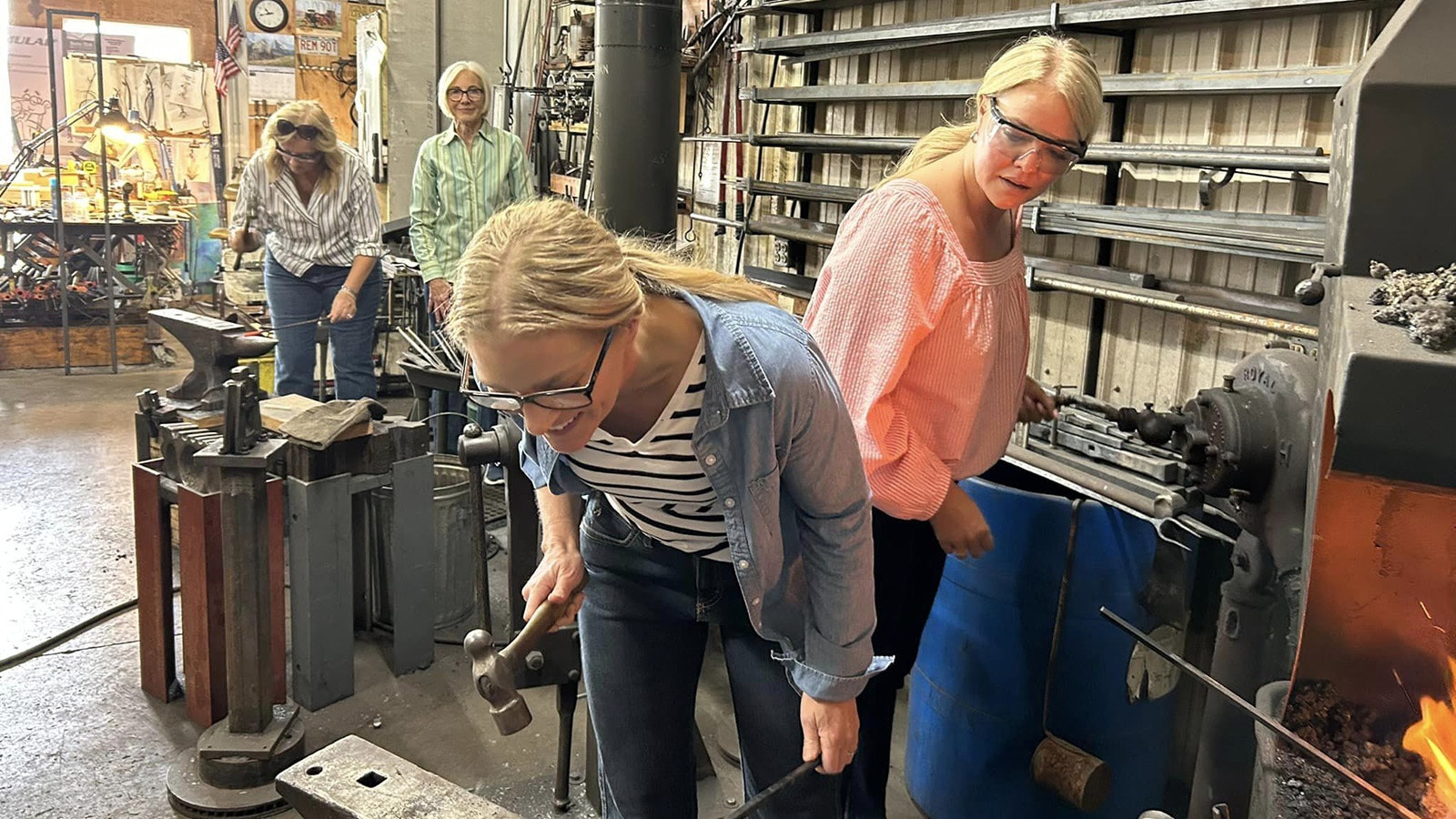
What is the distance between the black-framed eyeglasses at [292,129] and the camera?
357 cm

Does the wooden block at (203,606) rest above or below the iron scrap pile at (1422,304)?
below

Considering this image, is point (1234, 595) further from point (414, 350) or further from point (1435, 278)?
point (414, 350)

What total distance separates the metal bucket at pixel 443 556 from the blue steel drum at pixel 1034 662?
1454 millimetres

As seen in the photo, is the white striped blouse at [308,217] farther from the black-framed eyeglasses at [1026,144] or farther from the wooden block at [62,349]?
the wooden block at [62,349]

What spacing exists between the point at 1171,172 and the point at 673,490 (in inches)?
64.4

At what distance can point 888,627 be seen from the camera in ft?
6.02

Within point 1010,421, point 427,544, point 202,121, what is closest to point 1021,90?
point 1010,421

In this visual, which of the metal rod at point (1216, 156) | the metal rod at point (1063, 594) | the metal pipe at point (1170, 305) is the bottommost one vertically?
the metal rod at point (1063, 594)

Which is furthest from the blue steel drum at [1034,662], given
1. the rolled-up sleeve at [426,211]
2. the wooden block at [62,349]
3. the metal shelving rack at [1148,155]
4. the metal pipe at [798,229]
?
the wooden block at [62,349]

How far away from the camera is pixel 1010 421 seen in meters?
1.84

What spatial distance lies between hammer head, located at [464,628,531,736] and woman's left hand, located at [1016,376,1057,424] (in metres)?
1.07

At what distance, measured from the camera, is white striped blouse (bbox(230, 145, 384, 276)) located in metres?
3.71

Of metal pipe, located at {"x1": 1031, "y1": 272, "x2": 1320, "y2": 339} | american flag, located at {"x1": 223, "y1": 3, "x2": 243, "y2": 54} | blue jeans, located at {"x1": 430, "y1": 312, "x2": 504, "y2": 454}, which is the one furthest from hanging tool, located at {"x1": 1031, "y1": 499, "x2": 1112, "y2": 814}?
american flag, located at {"x1": 223, "y1": 3, "x2": 243, "y2": 54}

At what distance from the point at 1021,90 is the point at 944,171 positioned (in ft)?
0.52
